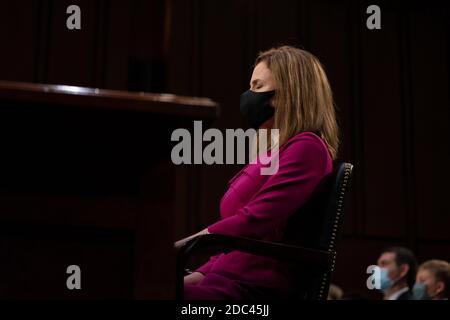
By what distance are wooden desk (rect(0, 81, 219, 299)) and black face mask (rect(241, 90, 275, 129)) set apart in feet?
2.96

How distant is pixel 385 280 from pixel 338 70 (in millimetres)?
1992

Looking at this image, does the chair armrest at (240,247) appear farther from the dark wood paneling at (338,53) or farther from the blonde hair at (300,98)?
the dark wood paneling at (338,53)

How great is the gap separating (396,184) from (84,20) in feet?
9.11

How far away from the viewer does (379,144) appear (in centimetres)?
548

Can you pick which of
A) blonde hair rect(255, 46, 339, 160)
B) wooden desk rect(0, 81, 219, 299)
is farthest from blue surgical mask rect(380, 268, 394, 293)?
wooden desk rect(0, 81, 219, 299)

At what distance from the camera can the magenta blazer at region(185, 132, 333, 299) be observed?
1479 mm

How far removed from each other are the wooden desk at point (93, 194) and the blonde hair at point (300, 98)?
87 centimetres

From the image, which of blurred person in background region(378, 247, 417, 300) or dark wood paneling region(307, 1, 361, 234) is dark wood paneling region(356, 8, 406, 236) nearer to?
dark wood paneling region(307, 1, 361, 234)

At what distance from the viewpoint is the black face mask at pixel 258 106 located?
1.70m

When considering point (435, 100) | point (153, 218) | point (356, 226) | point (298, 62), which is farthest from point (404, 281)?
point (153, 218)

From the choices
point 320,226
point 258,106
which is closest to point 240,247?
point 320,226

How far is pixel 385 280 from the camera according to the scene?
13.6 ft

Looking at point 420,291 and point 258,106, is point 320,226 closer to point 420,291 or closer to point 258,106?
point 258,106

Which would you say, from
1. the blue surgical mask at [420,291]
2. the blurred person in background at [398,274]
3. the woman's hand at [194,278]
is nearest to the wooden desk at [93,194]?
the woman's hand at [194,278]
